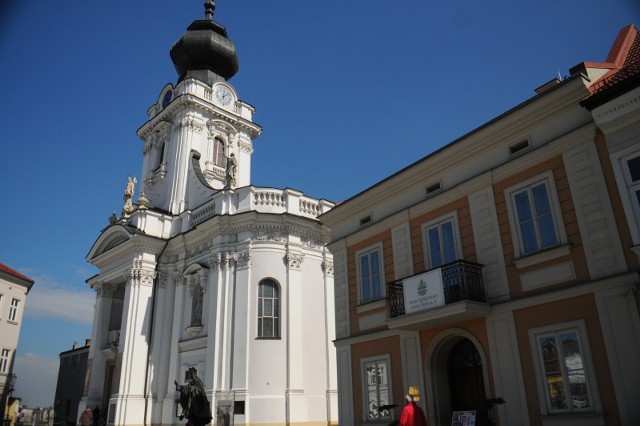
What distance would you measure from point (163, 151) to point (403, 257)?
23.6m

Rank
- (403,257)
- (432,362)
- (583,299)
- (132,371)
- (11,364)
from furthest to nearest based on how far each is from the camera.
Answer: (11,364)
(132,371)
(403,257)
(432,362)
(583,299)

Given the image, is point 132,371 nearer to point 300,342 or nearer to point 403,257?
point 300,342

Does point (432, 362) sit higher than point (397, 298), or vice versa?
point (397, 298)

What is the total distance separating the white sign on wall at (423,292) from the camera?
12766 millimetres

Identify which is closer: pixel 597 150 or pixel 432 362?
pixel 597 150

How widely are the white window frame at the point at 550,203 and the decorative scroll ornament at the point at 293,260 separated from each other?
45.6 ft

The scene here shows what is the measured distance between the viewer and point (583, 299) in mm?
10805

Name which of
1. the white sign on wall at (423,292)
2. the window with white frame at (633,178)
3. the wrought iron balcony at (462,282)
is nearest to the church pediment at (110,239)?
the white sign on wall at (423,292)

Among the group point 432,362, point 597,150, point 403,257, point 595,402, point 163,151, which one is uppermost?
point 163,151

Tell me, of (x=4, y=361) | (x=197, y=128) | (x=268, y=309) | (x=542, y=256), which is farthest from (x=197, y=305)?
(x=4, y=361)

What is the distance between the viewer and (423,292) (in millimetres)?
13156

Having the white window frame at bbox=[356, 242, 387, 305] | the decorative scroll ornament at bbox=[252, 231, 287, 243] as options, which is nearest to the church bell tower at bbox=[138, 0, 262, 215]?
the decorative scroll ornament at bbox=[252, 231, 287, 243]

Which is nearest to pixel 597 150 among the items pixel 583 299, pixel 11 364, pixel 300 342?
pixel 583 299

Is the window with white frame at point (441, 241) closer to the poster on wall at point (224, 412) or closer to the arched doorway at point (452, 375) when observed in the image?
the arched doorway at point (452, 375)
